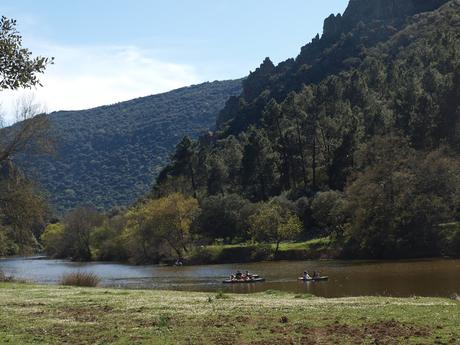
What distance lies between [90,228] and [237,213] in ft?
144

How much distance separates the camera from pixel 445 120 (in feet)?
292

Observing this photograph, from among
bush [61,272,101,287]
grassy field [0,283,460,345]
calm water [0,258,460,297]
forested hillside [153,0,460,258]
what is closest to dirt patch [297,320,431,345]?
grassy field [0,283,460,345]

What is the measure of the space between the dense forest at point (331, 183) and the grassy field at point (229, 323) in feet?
172

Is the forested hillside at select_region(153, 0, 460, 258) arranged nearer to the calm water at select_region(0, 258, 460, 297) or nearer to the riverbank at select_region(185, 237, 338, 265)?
the riverbank at select_region(185, 237, 338, 265)

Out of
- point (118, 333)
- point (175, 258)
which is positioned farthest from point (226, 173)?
point (118, 333)

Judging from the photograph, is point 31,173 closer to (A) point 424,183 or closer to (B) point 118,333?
(B) point 118,333

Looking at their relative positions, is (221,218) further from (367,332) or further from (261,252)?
(367,332)

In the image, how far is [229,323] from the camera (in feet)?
57.9

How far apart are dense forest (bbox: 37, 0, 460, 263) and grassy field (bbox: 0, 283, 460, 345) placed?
52346 mm

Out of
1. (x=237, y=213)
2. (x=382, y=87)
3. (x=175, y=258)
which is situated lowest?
(x=175, y=258)

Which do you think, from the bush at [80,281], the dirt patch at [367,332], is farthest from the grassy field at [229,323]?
the bush at [80,281]

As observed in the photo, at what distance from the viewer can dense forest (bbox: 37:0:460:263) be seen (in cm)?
7356

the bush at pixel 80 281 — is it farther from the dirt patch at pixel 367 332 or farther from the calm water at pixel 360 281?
the dirt patch at pixel 367 332

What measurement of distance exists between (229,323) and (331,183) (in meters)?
88.3
